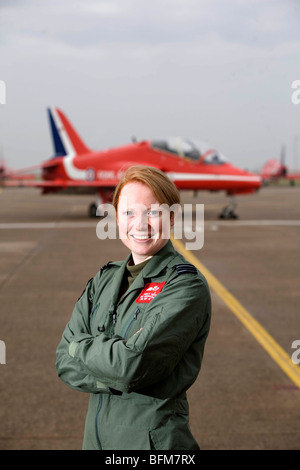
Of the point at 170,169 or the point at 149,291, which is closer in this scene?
the point at 149,291

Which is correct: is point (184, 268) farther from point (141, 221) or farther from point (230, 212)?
point (230, 212)

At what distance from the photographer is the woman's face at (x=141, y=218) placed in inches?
67.4

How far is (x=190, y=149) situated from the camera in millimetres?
20031

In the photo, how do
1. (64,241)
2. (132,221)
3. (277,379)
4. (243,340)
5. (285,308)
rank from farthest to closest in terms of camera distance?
(64,241), (285,308), (243,340), (277,379), (132,221)

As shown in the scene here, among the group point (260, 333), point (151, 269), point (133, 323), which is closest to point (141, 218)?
point (151, 269)

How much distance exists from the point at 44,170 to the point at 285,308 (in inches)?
725

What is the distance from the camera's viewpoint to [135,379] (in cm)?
173

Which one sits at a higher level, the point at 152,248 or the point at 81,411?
the point at 152,248

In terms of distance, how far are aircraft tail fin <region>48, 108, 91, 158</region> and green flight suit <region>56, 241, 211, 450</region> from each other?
2335 cm

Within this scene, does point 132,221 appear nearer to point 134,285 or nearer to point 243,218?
point 134,285

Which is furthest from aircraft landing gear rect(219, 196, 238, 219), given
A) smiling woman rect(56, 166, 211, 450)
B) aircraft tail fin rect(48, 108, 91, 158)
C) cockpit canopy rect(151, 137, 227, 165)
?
smiling woman rect(56, 166, 211, 450)

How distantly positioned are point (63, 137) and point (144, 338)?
24344 millimetres

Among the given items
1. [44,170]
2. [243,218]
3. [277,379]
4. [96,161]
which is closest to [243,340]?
[277,379]

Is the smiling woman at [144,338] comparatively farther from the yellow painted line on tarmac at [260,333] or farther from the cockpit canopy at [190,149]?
the cockpit canopy at [190,149]
